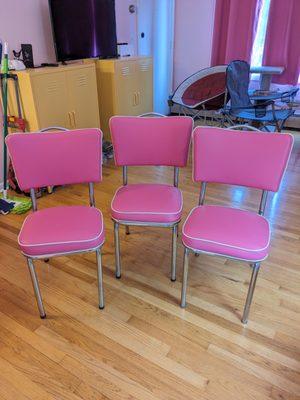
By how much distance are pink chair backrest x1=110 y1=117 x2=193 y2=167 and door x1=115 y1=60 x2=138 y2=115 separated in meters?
1.80

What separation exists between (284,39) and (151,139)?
3491mm

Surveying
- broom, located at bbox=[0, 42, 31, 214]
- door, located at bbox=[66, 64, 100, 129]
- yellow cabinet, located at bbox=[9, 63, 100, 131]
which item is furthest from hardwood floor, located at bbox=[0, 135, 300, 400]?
door, located at bbox=[66, 64, 100, 129]

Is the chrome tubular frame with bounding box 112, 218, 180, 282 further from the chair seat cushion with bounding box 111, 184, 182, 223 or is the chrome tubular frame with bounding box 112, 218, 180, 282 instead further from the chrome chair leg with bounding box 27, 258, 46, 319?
the chrome chair leg with bounding box 27, 258, 46, 319

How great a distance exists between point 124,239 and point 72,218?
739mm

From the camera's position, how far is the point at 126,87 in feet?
11.9

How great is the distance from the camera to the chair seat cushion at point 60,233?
147 centimetres

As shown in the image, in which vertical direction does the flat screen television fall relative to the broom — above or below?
above

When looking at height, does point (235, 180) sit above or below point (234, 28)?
below

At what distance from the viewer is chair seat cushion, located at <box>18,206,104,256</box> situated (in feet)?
4.83

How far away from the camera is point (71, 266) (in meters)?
2.06

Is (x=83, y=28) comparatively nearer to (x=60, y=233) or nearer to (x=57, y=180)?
(x=57, y=180)

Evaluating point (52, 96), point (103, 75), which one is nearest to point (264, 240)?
point (52, 96)

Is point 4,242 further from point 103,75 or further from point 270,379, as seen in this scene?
point 103,75

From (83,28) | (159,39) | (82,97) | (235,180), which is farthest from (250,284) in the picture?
(159,39)
